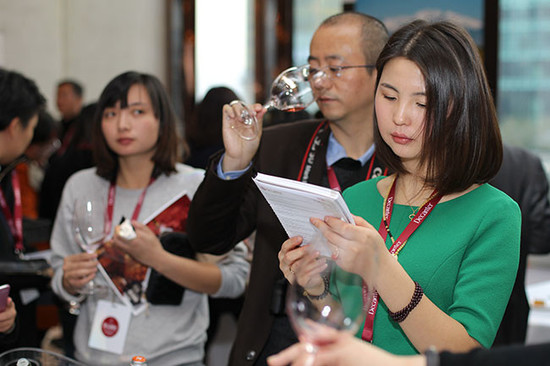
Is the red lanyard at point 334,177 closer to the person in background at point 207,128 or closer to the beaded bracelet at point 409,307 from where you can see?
the beaded bracelet at point 409,307

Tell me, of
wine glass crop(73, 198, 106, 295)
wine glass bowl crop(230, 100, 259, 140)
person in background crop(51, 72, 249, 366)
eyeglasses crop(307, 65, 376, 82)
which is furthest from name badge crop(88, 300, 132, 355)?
eyeglasses crop(307, 65, 376, 82)

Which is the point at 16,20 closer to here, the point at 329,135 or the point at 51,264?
the point at 51,264

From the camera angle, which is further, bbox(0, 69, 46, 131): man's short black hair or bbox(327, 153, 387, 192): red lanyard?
bbox(0, 69, 46, 131): man's short black hair

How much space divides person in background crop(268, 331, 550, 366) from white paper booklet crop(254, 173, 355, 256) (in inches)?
8.4

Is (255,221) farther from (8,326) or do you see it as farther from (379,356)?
(379,356)

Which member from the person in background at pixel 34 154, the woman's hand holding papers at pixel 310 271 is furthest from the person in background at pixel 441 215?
the person in background at pixel 34 154

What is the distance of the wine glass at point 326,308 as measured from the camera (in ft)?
3.26

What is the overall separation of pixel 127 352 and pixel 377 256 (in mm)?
1280

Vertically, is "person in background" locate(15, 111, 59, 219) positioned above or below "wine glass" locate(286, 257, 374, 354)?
below

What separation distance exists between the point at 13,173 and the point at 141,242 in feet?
3.71

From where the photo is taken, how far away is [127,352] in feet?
7.30

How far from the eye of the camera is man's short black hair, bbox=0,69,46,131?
2.63 metres

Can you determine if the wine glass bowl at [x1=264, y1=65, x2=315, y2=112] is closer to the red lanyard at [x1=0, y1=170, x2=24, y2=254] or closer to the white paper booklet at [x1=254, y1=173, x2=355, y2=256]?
→ the white paper booklet at [x1=254, y1=173, x2=355, y2=256]

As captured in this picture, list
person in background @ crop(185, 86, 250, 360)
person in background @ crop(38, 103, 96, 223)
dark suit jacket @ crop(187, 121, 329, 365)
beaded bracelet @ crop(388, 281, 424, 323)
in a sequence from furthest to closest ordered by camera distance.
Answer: person in background @ crop(38, 103, 96, 223)
person in background @ crop(185, 86, 250, 360)
dark suit jacket @ crop(187, 121, 329, 365)
beaded bracelet @ crop(388, 281, 424, 323)
